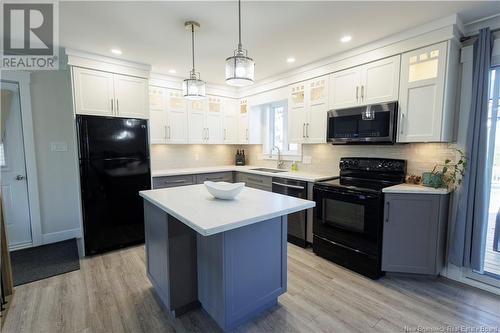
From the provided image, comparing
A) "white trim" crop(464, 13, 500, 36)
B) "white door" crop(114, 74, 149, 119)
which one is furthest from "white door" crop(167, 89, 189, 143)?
"white trim" crop(464, 13, 500, 36)

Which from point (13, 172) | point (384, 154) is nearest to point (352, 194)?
point (384, 154)

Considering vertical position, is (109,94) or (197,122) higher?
(109,94)

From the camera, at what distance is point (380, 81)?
107 inches

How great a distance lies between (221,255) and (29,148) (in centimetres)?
320

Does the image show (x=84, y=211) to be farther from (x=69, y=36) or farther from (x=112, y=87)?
(x=69, y=36)

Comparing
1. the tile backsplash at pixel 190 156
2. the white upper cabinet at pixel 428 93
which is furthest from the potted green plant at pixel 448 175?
the tile backsplash at pixel 190 156

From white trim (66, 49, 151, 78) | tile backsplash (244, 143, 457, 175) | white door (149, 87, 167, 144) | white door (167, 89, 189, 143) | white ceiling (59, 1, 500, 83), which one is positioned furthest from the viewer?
white door (167, 89, 189, 143)

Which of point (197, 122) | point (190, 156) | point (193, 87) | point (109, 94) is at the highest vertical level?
point (109, 94)

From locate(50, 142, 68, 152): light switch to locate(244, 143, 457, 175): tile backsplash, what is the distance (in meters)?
3.47

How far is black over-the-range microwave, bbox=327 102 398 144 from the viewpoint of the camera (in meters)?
2.63

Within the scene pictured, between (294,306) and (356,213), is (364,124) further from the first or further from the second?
(294,306)

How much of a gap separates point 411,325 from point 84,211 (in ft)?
11.5

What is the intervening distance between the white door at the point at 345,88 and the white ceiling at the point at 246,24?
0.30 meters

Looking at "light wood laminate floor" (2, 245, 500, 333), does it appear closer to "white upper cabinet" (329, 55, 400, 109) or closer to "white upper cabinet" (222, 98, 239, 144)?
"white upper cabinet" (329, 55, 400, 109)
